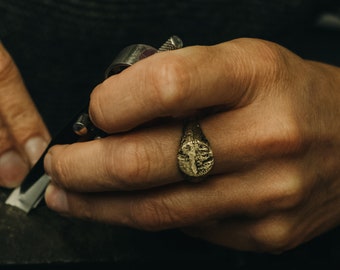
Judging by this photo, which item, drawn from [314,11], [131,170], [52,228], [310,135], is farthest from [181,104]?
[314,11]

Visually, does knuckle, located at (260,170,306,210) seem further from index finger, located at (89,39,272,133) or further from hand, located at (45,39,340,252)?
index finger, located at (89,39,272,133)

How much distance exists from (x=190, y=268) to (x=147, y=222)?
0.59 feet

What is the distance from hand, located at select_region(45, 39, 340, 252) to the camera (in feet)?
1.86

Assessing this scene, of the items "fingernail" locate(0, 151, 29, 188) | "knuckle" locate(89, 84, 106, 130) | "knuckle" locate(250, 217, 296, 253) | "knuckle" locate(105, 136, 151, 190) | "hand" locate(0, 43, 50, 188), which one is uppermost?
"knuckle" locate(89, 84, 106, 130)

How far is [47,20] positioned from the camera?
1073 mm

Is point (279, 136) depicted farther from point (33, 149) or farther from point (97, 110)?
point (33, 149)

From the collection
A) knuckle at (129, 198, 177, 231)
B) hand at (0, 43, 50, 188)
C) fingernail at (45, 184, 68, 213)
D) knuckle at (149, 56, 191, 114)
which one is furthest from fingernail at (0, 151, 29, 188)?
knuckle at (149, 56, 191, 114)

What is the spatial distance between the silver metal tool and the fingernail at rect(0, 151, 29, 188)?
0.01 m

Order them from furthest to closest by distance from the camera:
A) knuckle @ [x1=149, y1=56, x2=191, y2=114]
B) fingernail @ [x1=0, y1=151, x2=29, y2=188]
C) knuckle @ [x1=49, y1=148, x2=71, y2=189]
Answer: fingernail @ [x1=0, y1=151, x2=29, y2=188]
knuckle @ [x1=49, y1=148, x2=71, y2=189]
knuckle @ [x1=149, y1=56, x2=191, y2=114]

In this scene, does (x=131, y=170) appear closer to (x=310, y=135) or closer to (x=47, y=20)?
(x=310, y=135)

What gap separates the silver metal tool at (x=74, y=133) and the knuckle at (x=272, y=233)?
0.84 feet

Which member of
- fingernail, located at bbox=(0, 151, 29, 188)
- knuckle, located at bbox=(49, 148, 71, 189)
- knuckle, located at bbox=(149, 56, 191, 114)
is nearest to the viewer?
knuckle, located at bbox=(149, 56, 191, 114)

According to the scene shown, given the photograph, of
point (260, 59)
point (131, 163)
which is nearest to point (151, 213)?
point (131, 163)

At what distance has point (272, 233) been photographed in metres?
0.69
